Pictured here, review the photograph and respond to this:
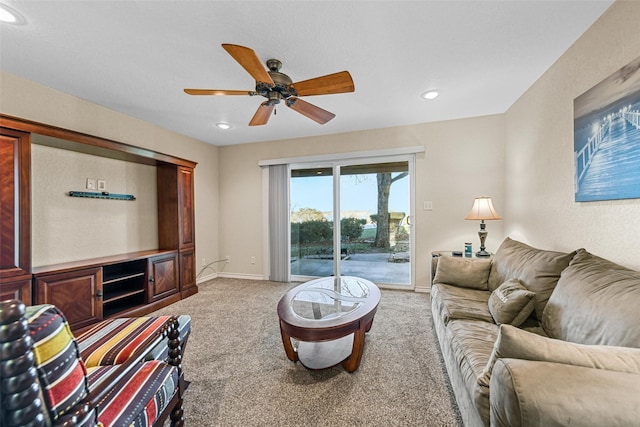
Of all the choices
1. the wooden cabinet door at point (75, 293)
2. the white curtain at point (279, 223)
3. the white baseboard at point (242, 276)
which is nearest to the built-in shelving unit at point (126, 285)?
the wooden cabinet door at point (75, 293)

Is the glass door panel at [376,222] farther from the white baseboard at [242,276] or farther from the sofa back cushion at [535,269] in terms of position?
the sofa back cushion at [535,269]

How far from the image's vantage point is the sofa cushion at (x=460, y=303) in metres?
1.79

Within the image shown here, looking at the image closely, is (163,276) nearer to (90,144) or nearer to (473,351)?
(90,144)

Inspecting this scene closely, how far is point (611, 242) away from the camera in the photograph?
5.27ft

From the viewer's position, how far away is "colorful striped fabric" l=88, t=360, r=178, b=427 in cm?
92

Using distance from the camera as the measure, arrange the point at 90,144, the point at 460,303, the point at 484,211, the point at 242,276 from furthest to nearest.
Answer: the point at 242,276
the point at 484,211
the point at 90,144
the point at 460,303

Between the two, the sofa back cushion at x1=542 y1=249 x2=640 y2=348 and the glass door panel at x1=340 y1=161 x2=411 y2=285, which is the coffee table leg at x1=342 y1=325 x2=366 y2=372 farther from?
the glass door panel at x1=340 y1=161 x2=411 y2=285

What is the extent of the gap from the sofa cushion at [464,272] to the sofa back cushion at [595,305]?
0.86 metres

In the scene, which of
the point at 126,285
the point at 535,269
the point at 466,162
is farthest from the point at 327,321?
the point at 466,162

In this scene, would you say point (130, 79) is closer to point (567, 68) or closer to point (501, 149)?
point (567, 68)

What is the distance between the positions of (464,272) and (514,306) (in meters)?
0.84

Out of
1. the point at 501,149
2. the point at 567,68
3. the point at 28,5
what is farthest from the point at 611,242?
the point at 28,5

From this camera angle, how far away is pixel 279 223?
4316mm

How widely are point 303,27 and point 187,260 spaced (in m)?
3.25
